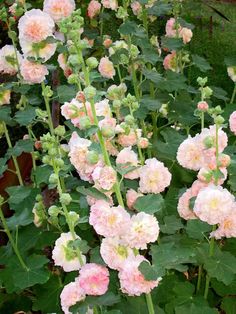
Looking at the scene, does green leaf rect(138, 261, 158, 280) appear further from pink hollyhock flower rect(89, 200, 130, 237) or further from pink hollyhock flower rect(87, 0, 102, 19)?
pink hollyhock flower rect(87, 0, 102, 19)

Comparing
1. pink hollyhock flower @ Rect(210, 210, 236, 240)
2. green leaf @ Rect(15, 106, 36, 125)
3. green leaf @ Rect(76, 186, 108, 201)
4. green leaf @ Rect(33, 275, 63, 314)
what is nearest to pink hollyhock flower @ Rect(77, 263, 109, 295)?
green leaf @ Rect(76, 186, 108, 201)

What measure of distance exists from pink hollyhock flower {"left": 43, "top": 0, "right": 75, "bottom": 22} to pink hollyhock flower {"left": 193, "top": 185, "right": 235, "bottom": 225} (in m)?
0.84

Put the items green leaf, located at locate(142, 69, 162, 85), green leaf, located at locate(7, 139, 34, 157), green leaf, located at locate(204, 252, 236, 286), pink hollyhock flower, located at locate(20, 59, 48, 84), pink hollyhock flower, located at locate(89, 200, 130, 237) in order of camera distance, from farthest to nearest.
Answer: green leaf, located at locate(142, 69, 162, 85), green leaf, located at locate(7, 139, 34, 157), pink hollyhock flower, located at locate(20, 59, 48, 84), green leaf, located at locate(204, 252, 236, 286), pink hollyhock flower, located at locate(89, 200, 130, 237)

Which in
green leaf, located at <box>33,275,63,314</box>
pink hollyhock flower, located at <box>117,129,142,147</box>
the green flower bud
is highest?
the green flower bud

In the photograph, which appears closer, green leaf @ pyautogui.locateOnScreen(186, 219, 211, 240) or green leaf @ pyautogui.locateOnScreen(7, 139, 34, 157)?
green leaf @ pyautogui.locateOnScreen(186, 219, 211, 240)

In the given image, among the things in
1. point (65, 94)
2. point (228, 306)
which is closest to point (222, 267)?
point (228, 306)

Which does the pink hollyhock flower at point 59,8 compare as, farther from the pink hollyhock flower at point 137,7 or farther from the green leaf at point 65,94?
the pink hollyhock flower at point 137,7

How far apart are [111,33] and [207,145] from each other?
3.41 meters

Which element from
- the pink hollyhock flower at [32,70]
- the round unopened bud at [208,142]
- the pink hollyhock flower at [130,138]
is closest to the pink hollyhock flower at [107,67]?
the pink hollyhock flower at [32,70]

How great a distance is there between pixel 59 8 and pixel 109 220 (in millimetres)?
936

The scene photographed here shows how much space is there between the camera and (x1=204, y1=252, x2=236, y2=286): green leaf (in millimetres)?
1702

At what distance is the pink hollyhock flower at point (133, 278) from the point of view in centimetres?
134

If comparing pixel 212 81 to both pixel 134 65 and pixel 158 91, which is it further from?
pixel 134 65

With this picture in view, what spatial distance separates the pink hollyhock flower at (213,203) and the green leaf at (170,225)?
0.77 ft
